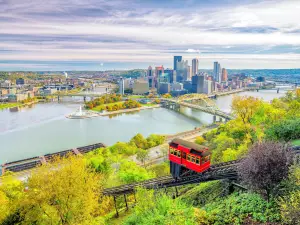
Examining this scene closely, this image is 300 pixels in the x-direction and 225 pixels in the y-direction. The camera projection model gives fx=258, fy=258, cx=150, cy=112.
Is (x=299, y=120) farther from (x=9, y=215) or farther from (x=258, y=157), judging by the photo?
(x=9, y=215)

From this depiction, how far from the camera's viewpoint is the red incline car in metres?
6.43

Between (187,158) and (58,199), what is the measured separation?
10.7ft

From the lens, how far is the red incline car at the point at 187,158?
6.43 m

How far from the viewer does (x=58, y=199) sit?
5324 millimetres

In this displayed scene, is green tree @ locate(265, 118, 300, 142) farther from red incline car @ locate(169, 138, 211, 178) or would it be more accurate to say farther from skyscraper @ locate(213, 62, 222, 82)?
skyscraper @ locate(213, 62, 222, 82)

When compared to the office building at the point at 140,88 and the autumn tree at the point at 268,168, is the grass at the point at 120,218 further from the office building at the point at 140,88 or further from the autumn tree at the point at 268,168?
the office building at the point at 140,88

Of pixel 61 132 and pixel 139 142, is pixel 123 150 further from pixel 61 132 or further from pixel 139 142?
pixel 61 132

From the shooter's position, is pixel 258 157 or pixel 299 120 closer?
pixel 258 157

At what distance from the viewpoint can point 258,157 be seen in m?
4.25

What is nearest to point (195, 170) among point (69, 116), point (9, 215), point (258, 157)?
point (258, 157)

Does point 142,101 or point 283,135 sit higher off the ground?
point 283,135

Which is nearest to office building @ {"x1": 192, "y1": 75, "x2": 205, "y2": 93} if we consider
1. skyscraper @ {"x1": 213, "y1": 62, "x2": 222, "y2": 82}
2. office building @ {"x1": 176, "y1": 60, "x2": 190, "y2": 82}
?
office building @ {"x1": 176, "y1": 60, "x2": 190, "y2": 82}

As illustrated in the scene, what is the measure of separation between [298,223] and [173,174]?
166 inches

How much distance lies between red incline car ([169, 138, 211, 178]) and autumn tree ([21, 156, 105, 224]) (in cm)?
249
